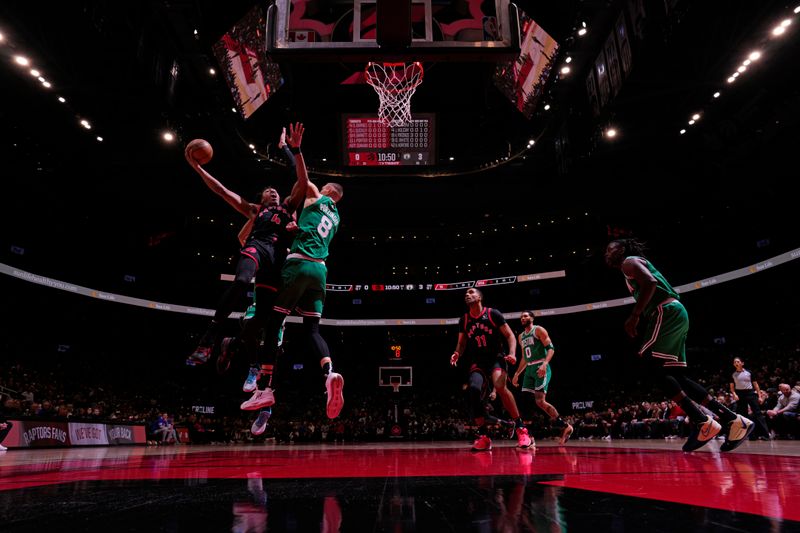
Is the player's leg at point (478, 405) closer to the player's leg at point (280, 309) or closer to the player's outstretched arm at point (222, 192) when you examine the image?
the player's leg at point (280, 309)

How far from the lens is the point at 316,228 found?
4.16 metres

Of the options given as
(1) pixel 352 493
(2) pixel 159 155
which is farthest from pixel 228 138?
(1) pixel 352 493

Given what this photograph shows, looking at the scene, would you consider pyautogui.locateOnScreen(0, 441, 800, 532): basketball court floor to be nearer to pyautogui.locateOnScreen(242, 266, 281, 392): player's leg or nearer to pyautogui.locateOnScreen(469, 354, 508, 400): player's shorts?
pyautogui.locateOnScreen(242, 266, 281, 392): player's leg

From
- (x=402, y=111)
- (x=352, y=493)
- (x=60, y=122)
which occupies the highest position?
(x=60, y=122)

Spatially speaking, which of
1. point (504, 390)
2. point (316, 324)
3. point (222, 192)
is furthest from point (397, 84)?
point (316, 324)

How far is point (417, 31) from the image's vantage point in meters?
6.47

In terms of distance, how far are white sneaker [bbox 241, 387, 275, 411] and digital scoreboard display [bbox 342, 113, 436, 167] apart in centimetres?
1009

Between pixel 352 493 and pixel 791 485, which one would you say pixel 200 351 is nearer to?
pixel 352 493

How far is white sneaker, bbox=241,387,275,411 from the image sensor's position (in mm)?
3916

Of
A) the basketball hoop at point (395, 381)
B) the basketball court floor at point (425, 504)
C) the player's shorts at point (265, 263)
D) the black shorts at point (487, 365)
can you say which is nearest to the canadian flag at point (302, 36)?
the player's shorts at point (265, 263)

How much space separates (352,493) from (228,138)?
57.6ft

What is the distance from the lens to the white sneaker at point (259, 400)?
392 centimetres

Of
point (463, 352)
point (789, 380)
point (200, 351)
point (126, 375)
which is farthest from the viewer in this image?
point (126, 375)

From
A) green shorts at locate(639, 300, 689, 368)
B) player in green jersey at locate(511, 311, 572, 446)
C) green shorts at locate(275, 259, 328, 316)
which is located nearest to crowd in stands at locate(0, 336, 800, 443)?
player in green jersey at locate(511, 311, 572, 446)
